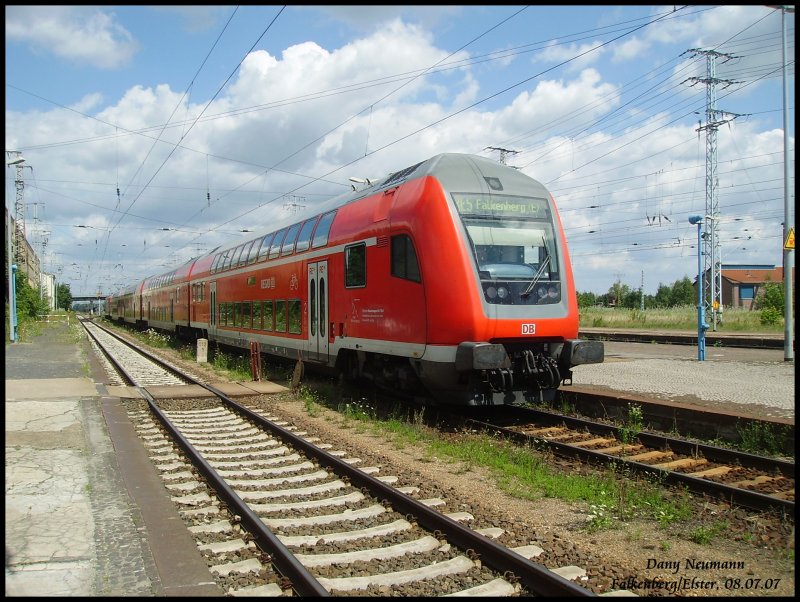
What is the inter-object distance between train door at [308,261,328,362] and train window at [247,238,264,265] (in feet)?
14.9

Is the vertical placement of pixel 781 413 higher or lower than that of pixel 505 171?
lower

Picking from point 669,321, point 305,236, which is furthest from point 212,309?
point 669,321

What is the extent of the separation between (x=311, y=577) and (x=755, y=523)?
3.59m

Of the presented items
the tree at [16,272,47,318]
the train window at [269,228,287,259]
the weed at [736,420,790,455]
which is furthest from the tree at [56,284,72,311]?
the weed at [736,420,790,455]

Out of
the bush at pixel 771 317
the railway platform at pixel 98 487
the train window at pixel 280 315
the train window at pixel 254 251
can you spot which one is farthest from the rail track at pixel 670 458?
the bush at pixel 771 317

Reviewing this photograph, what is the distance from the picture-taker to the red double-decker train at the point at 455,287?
843 centimetres

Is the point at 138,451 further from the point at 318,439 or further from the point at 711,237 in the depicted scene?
the point at 711,237

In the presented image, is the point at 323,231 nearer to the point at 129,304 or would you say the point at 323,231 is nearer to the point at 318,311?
the point at 318,311

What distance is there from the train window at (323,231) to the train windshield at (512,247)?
3902 mm

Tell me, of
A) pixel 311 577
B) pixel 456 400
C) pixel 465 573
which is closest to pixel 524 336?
pixel 456 400

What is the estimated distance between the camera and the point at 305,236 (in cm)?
1332

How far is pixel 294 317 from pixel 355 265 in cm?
347

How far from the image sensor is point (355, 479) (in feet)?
21.6

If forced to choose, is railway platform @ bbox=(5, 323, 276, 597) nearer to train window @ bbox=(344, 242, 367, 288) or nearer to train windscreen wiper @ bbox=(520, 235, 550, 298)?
train window @ bbox=(344, 242, 367, 288)
